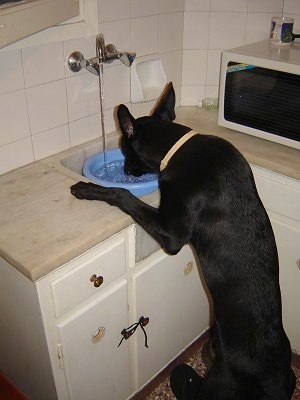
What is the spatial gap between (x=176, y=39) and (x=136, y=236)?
1064 millimetres

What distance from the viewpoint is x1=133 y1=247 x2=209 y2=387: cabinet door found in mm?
1526

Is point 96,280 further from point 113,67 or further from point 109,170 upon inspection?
point 113,67

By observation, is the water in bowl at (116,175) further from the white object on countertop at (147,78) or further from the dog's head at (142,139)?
the white object on countertop at (147,78)

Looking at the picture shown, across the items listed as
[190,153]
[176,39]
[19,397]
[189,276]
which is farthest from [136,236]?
[176,39]

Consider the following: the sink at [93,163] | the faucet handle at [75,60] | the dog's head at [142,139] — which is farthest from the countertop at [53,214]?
the faucet handle at [75,60]

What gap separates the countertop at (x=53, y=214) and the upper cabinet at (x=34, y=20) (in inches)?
17.5

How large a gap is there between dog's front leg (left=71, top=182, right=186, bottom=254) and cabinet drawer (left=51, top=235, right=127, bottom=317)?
0.32 ft

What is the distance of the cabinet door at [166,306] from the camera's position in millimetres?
1526

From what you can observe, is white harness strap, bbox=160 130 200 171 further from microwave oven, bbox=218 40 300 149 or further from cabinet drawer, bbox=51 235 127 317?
microwave oven, bbox=218 40 300 149

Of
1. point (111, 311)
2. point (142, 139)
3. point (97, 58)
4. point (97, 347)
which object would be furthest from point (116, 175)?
point (97, 347)

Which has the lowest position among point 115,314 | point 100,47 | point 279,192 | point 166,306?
point 166,306

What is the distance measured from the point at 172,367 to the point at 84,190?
98 centimetres

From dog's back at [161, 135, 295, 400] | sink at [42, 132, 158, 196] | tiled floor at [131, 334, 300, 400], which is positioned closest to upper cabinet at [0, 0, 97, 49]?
sink at [42, 132, 158, 196]

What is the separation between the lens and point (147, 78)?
6.42 ft
